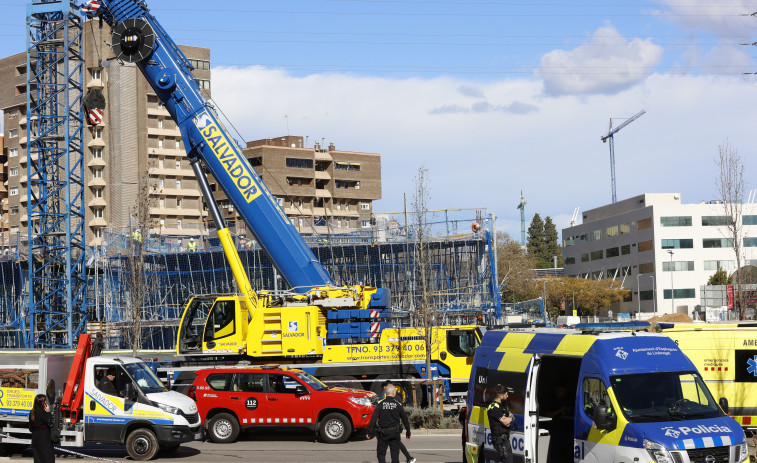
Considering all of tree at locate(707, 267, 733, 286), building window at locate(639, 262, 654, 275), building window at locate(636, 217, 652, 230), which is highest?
building window at locate(636, 217, 652, 230)

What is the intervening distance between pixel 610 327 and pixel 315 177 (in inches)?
3327

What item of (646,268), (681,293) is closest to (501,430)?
(681,293)

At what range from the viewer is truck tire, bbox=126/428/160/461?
18.0m

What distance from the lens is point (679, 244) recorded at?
279 ft

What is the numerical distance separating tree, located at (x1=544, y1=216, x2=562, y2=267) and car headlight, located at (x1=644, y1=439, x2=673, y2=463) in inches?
5650

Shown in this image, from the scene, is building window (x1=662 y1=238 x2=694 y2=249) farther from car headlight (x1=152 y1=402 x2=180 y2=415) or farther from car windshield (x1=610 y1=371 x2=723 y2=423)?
car windshield (x1=610 y1=371 x2=723 y2=423)

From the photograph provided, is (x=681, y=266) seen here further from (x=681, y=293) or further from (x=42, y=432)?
(x=42, y=432)

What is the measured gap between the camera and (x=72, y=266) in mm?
56625

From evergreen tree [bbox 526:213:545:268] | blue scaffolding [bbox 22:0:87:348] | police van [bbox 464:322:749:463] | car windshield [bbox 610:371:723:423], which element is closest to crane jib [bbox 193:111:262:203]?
police van [bbox 464:322:749:463]

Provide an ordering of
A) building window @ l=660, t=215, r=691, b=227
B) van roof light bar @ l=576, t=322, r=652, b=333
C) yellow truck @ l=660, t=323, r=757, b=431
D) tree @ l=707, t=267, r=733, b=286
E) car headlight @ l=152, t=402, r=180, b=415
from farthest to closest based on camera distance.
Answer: building window @ l=660, t=215, r=691, b=227 → tree @ l=707, t=267, r=733, b=286 → yellow truck @ l=660, t=323, r=757, b=431 → car headlight @ l=152, t=402, r=180, b=415 → van roof light bar @ l=576, t=322, r=652, b=333

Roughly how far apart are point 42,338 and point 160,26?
35979mm

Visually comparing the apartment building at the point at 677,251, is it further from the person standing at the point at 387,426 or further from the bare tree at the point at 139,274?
the person standing at the point at 387,426

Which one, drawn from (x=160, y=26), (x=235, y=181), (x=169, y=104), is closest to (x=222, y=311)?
(x=235, y=181)

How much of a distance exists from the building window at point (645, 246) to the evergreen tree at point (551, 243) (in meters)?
63.8
